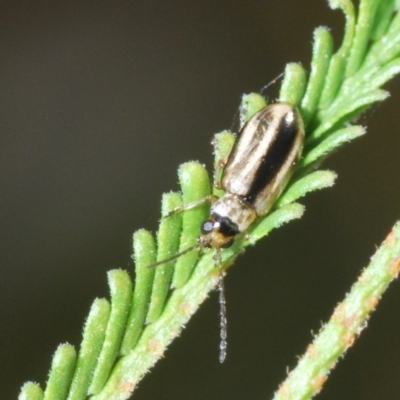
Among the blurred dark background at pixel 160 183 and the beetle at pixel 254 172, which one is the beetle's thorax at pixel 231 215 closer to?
the beetle at pixel 254 172

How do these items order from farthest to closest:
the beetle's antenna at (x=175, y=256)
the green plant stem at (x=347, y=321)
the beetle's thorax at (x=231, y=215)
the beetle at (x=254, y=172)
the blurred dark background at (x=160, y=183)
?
the blurred dark background at (x=160, y=183) → the beetle's thorax at (x=231, y=215) → the beetle at (x=254, y=172) → the beetle's antenna at (x=175, y=256) → the green plant stem at (x=347, y=321)

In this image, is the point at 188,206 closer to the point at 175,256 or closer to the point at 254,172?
the point at 175,256

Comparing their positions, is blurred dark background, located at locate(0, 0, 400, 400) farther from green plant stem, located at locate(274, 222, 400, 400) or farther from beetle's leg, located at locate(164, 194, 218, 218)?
green plant stem, located at locate(274, 222, 400, 400)

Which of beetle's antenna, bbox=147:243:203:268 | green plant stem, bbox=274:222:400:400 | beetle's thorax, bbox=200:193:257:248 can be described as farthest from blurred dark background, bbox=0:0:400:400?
green plant stem, bbox=274:222:400:400

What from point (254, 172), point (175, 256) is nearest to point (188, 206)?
point (175, 256)

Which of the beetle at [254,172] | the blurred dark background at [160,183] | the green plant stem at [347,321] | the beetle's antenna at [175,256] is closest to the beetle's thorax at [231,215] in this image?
the beetle at [254,172]
